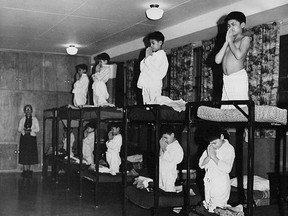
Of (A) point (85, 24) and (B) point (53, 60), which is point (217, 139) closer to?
(A) point (85, 24)

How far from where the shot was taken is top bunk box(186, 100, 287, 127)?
3867 millimetres

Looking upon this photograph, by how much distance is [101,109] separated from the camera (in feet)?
23.5

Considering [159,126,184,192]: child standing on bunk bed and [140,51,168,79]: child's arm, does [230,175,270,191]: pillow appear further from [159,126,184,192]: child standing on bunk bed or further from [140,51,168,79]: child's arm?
[140,51,168,79]: child's arm

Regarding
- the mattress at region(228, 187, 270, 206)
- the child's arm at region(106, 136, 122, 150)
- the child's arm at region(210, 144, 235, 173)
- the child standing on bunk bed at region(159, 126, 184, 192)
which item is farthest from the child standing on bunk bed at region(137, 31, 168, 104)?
the child's arm at region(106, 136, 122, 150)

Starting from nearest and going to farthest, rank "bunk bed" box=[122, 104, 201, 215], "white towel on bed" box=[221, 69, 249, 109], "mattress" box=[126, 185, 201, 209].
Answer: "white towel on bed" box=[221, 69, 249, 109] < "bunk bed" box=[122, 104, 201, 215] < "mattress" box=[126, 185, 201, 209]

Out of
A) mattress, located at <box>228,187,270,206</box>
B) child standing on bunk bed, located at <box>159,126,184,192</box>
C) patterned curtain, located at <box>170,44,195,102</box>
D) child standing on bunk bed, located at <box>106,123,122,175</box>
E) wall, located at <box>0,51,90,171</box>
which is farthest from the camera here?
wall, located at <box>0,51,90,171</box>

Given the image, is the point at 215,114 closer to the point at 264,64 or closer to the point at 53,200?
the point at 264,64

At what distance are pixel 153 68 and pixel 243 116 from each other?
7.36 feet

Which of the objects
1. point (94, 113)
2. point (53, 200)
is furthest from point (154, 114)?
point (53, 200)

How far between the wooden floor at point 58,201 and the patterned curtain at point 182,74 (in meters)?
2.43

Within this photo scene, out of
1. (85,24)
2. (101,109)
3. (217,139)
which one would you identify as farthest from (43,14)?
(217,139)

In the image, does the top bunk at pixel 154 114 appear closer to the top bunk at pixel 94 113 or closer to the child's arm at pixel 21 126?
the top bunk at pixel 94 113

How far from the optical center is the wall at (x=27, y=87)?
11336 millimetres

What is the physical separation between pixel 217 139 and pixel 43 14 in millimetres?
4010
